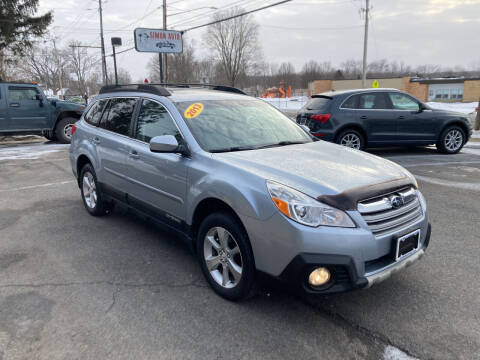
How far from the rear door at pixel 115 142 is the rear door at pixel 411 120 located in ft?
23.1

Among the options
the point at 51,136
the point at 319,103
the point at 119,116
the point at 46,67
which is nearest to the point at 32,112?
the point at 51,136

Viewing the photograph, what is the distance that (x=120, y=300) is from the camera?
314cm

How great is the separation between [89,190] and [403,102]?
765cm

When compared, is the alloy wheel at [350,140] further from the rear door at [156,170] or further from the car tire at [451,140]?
the rear door at [156,170]

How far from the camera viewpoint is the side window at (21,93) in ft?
41.3

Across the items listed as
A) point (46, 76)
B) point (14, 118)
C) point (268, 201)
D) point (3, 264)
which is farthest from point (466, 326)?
point (46, 76)

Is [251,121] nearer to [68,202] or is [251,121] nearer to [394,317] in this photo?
[394,317]

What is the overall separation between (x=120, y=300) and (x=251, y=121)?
212 cm

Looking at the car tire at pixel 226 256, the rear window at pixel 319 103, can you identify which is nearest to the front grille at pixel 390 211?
the car tire at pixel 226 256

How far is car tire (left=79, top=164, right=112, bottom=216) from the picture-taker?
5.04m

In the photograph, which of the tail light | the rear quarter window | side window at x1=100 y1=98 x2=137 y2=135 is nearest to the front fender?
side window at x1=100 y1=98 x2=137 y2=135

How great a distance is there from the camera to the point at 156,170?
3.70 m

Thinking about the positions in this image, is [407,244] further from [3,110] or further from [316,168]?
[3,110]

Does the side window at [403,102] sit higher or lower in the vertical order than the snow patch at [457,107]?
higher
